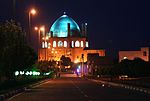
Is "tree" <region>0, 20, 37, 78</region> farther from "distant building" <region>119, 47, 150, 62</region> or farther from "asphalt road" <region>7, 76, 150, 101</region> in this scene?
"distant building" <region>119, 47, 150, 62</region>

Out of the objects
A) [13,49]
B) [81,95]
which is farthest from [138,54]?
[81,95]

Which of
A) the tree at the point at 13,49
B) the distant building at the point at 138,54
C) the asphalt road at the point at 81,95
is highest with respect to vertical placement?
the distant building at the point at 138,54

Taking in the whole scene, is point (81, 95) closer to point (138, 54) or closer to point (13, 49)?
point (13, 49)

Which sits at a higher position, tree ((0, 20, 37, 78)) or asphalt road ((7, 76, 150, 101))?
tree ((0, 20, 37, 78))

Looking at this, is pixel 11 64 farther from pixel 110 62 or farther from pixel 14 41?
pixel 110 62

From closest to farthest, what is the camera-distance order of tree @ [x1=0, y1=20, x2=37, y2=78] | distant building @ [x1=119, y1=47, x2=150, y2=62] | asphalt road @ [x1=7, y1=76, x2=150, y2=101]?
1. asphalt road @ [x1=7, y1=76, x2=150, y2=101]
2. tree @ [x1=0, y1=20, x2=37, y2=78]
3. distant building @ [x1=119, y1=47, x2=150, y2=62]

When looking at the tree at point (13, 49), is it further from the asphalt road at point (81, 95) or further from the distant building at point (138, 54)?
the distant building at point (138, 54)

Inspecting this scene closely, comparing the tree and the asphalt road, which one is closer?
the asphalt road

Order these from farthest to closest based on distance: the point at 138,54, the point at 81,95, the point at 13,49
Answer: the point at 138,54, the point at 13,49, the point at 81,95

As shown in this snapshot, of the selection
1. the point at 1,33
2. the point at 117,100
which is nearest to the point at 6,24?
the point at 1,33

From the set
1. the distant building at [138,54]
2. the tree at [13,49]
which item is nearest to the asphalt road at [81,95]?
the tree at [13,49]

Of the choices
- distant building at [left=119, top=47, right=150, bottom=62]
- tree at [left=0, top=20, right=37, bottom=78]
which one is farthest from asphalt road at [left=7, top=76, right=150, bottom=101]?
distant building at [left=119, top=47, right=150, bottom=62]

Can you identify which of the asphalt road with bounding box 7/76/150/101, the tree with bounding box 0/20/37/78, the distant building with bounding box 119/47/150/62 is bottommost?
the asphalt road with bounding box 7/76/150/101

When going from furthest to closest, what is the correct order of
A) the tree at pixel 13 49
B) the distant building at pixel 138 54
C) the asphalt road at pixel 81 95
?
the distant building at pixel 138 54 → the tree at pixel 13 49 → the asphalt road at pixel 81 95
